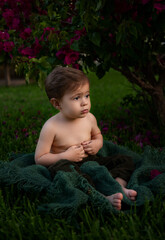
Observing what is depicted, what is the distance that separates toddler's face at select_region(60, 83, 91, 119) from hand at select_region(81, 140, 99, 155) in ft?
0.86

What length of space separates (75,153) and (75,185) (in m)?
0.37

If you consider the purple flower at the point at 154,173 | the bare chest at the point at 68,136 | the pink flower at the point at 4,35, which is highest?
the pink flower at the point at 4,35

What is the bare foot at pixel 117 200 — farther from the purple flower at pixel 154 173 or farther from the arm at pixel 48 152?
the arm at pixel 48 152

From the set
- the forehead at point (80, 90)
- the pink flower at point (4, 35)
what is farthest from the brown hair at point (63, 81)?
the pink flower at point (4, 35)

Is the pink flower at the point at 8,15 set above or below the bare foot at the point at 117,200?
above

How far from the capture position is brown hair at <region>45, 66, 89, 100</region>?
2049 millimetres

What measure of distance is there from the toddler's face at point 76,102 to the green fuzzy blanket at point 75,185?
0.40m

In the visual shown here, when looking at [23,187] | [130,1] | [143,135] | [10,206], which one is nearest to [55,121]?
[23,187]

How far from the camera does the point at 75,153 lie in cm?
214

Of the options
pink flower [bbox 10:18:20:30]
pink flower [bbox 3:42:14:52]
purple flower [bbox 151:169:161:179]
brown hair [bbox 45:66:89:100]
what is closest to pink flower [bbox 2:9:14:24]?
Answer: pink flower [bbox 10:18:20:30]

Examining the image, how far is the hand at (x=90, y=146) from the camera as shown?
2.24m

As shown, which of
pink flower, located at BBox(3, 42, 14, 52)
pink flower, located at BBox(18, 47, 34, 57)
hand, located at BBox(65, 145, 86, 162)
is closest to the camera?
hand, located at BBox(65, 145, 86, 162)

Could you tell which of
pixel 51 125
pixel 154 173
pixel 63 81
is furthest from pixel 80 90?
pixel 154 173

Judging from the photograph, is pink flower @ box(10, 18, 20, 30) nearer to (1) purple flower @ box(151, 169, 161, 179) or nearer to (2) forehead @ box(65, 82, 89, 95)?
(2) forehead @ box(65, 82, 89, 95)
